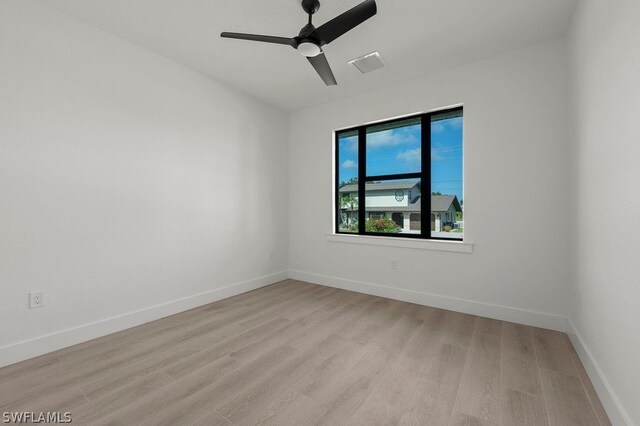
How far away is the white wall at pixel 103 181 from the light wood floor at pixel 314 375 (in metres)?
0.43

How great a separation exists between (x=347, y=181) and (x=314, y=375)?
2.81m

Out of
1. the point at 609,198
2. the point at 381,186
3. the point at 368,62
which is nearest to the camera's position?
the point at 609,198

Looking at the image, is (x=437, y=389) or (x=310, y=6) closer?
(x=437, y=389)

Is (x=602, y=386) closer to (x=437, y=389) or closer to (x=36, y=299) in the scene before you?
(x=437, y=389)

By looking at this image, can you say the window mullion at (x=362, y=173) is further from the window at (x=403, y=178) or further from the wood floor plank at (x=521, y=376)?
the wood floor plank at (x=521, y=376)

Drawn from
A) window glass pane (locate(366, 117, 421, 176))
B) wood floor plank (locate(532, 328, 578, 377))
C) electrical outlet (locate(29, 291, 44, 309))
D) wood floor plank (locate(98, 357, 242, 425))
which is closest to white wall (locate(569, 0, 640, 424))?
wood floor plank (locate(532, 328, 578, 377))

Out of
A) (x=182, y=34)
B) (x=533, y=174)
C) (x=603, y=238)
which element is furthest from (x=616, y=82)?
(x=182, y=34)

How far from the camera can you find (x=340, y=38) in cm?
256

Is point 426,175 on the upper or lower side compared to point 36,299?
upper

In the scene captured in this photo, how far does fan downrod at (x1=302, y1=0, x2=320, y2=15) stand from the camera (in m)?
2.04

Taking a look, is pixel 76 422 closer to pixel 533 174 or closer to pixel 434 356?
pixel 434 356

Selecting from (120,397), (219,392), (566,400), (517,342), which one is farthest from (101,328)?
(517,342)

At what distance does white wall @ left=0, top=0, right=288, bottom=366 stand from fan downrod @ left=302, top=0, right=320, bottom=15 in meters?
1.74

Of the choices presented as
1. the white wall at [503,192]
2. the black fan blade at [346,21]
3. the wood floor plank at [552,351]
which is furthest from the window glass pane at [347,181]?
the wood floor plank at [552,351]
